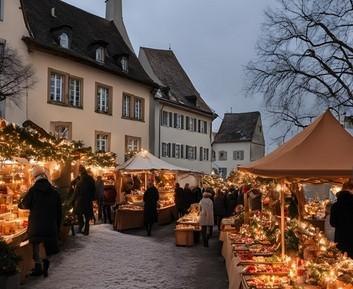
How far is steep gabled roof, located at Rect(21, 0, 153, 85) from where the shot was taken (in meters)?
25.9

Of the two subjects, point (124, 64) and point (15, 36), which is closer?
point (15, 36)

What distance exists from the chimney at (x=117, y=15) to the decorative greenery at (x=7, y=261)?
3117cm

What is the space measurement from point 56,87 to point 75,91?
70.1 inches

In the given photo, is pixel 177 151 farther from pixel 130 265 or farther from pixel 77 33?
pixel 130 265

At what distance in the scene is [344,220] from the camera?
30.8ft

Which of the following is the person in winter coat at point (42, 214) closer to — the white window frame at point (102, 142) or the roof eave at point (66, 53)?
the roof eave at point (66, 53)

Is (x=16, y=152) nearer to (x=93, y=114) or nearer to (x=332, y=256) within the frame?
(x=332, y=256)

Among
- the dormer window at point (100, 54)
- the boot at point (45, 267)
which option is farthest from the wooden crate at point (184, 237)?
the dormer window at point (100, 54)

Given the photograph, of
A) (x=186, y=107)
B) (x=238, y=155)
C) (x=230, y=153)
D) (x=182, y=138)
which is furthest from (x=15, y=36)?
(x=230, y=153)

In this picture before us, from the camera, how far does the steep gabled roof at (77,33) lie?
84.8 feet

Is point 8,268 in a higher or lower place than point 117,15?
lower

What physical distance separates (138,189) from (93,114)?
213 inches

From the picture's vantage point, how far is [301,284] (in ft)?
20.4

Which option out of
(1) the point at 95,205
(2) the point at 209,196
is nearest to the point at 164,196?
(1) the point at 95,205
